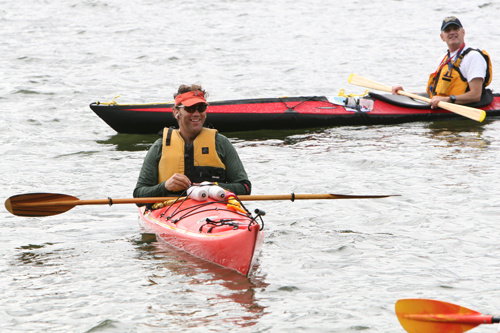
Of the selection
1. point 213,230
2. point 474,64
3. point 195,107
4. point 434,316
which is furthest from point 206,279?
point 474,64

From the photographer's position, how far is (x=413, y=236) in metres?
6.18

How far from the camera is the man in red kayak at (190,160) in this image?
575cm

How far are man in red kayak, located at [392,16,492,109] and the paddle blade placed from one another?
6.07m

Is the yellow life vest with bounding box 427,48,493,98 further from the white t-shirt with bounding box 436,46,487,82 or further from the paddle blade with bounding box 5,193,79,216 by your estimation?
the paddle blade with bounding box 5,193,79,216

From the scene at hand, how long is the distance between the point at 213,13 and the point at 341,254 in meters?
15.6

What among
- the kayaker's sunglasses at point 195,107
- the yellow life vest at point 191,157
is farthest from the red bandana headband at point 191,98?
the yellow life vest at point 191,157

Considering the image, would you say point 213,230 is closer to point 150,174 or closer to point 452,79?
point 150,174

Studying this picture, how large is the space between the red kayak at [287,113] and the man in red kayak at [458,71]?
1.25ft

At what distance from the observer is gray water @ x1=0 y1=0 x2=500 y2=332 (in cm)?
479

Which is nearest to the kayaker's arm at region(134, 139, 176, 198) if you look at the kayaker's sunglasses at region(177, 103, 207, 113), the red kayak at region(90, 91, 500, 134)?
the kayaker's sunglasses at region(177, 103, 207, 113)

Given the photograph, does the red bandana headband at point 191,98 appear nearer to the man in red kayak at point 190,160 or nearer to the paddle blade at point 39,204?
the man in red kayak at point 190,160

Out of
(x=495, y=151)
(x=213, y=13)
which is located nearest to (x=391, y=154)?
(x=495, y=151)

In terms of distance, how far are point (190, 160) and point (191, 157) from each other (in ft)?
0.08

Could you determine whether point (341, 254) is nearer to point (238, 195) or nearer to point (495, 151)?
point (238, 195)
